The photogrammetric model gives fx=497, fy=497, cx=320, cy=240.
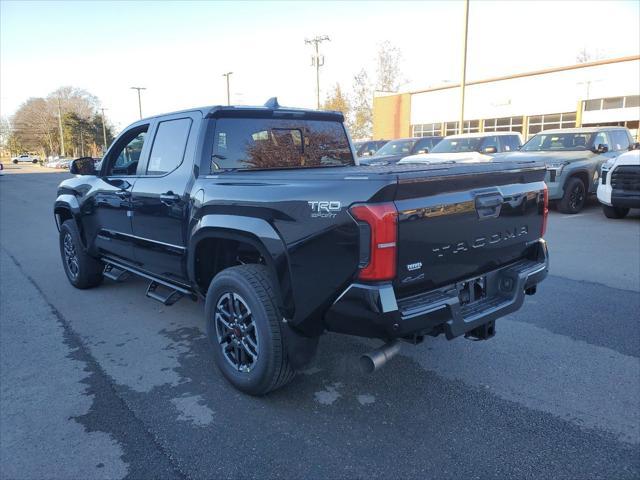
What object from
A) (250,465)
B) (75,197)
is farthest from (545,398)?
(75,197)

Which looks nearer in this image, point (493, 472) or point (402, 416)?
point (493, 472)

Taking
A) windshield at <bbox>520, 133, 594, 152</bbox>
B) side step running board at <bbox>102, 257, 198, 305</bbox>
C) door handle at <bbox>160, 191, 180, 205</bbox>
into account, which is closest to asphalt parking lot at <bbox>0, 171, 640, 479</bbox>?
side step running board at <bbox>102, 257, 198, 305</bbox>

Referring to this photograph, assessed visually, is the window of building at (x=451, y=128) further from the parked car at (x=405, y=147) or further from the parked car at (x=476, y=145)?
the parked car at (x=476, y=145)

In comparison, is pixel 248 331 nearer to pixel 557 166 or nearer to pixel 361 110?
pixel 557 166

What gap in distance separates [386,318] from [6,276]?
6.26 metres

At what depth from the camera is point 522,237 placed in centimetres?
343

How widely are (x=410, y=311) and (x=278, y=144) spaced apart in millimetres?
2210

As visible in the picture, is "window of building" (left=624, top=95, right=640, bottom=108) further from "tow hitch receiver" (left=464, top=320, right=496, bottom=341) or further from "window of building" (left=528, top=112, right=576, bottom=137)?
"tow hitch receiver" (left=464, top=320, right=496, bottom=341)

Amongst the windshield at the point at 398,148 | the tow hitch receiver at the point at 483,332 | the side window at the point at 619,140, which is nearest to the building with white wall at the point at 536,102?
the windshield at the point at 398,148

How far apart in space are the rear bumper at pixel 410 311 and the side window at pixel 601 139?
10185 mm

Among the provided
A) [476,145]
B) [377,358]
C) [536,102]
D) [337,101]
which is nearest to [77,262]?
[377,358]

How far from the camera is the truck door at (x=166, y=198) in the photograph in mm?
3910

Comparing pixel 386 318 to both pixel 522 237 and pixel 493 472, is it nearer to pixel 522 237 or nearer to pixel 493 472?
pixel 493 472

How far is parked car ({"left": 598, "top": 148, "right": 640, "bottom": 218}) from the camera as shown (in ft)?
30.6
